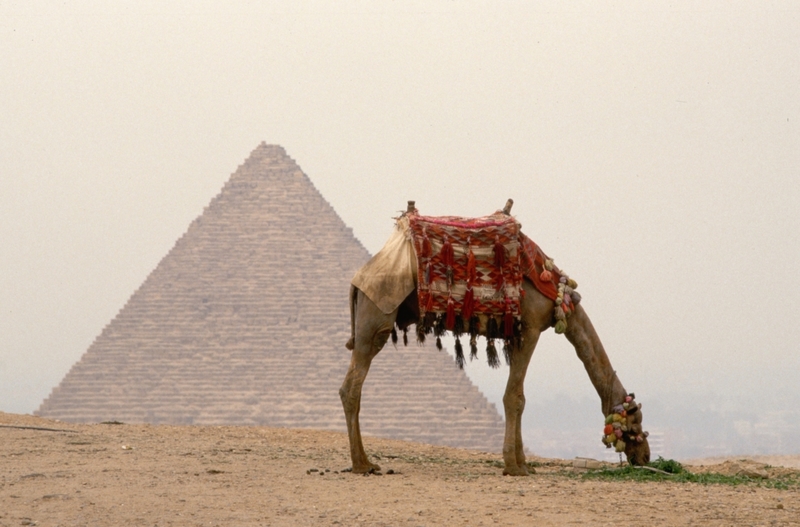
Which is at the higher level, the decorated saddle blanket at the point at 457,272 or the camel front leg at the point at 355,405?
the decorated saddle blanket at the point at 457,272

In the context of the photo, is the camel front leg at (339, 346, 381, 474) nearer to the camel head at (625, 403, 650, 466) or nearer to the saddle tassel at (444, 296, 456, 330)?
the saddle tassel at (444, 296, 456, 330)

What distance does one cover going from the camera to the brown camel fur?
13836 millimetres

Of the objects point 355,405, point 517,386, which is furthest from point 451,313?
point 355,405

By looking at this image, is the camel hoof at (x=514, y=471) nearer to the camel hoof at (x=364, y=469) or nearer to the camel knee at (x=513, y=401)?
the camel knee at (x=513, y=401)

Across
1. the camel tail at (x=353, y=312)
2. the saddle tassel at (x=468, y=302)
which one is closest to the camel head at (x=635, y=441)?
the saddle tassel at (x=468, y=302)

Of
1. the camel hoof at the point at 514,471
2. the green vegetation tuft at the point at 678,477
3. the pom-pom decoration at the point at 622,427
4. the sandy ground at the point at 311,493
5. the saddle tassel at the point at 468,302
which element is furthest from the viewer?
the pom-pom decoration at the point at 622,427

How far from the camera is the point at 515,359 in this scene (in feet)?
46.5

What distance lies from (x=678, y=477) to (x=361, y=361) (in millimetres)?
2598

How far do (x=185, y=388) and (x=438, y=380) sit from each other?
17.7 meters

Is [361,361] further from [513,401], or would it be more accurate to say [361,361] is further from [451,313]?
[513,401]

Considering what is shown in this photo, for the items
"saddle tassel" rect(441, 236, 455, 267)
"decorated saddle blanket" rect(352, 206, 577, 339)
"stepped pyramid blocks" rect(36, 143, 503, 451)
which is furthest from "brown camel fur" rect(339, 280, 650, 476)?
"stepped pyramid blocks" rect(36, 143, 503, 451)

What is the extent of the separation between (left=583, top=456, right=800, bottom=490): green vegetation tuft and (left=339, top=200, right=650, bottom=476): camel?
1.10 feet

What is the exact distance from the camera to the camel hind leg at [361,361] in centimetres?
1378

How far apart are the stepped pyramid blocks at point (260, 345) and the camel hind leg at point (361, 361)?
302 ft
